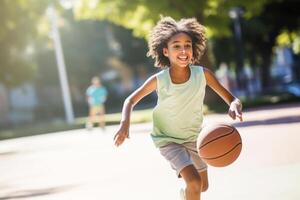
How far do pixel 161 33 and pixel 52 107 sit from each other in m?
47.2

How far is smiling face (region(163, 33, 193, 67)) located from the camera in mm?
5293

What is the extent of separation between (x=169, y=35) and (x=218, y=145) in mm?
1092

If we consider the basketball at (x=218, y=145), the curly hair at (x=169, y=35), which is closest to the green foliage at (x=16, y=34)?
the curly hair at (x=169, y=35)

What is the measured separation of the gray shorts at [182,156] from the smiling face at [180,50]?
724 millimetres

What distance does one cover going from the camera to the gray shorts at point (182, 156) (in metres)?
5.10

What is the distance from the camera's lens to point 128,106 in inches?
202

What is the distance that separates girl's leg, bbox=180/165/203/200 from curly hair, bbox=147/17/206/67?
1.22m

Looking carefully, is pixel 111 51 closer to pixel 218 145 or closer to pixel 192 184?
pixel 218 145

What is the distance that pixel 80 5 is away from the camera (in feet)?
85.3

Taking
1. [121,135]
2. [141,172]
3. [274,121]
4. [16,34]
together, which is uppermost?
[16,34]

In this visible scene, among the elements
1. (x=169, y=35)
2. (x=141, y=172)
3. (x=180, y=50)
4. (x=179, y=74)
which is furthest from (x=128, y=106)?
(x=141, y=172)

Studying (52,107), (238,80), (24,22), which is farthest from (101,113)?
(52,107)

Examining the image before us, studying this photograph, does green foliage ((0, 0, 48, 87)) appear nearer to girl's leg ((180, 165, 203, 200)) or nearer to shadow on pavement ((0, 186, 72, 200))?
shadow on pavement ((0, 186, 72, 200))

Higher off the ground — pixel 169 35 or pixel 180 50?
pixel 169 35
